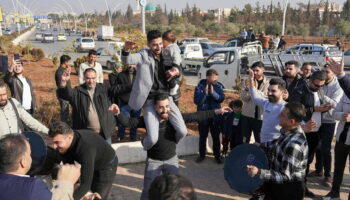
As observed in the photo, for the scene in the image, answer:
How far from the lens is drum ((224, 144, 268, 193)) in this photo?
11.9 ft

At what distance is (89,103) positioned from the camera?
15.8ft

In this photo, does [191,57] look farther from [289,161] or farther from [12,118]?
[289,161]

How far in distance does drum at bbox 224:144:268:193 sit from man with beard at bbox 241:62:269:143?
1830 mm

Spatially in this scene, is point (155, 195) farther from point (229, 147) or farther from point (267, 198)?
point (229, 147)

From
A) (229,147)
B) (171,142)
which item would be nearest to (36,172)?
(171,142)

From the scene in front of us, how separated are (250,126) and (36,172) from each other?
367 cm

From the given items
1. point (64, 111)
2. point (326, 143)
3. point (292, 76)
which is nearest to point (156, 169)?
point (326, 143)

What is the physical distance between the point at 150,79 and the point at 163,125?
57 cm

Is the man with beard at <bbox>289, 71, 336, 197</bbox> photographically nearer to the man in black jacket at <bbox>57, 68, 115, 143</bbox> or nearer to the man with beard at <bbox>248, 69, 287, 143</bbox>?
the man with beard at <bbox>248, 69, 287, 143</bbox>

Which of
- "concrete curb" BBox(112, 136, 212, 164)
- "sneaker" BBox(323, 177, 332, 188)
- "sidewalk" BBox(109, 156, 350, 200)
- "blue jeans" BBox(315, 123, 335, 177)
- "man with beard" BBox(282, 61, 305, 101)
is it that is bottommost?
"sidewalk" BBox(109, 156, 350, 200)

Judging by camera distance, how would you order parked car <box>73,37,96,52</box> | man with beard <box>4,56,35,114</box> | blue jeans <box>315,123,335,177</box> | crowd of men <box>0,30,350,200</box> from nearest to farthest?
crowd of men <box>0,30,350,200</box>
blue jeans <box>315,123,335,177</box>
man with beard <box>4,56,35,114</box>
parked car <box>73,37,96,52</box>

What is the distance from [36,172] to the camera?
3.48 metres

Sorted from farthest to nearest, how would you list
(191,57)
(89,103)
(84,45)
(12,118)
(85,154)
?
1. (84,45)
2. (191,57)
3. (89,103)
4. (12,118)
5. (85,154)

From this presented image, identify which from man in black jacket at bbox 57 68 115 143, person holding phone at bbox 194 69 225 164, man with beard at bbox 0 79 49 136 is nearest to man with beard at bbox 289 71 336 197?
person holding phone at bbox 194 69 225 164
